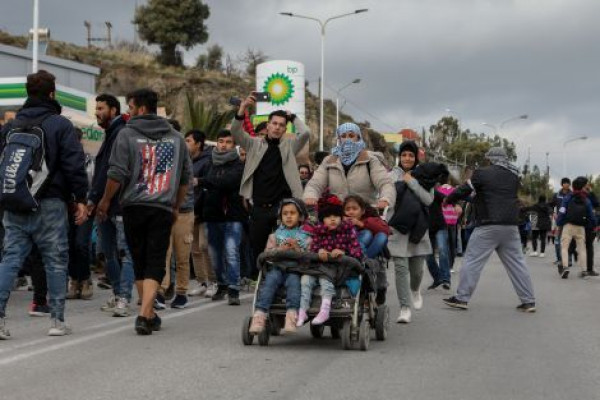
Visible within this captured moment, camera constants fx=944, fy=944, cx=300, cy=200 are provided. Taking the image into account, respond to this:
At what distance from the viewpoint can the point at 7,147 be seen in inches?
305

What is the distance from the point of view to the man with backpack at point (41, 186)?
7668 mm

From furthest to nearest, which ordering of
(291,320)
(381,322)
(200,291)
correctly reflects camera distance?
(200,291)
(381,322)
(291,320)

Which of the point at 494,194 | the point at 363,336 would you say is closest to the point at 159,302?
the point at 363,336

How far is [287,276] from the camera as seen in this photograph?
758 centimetres

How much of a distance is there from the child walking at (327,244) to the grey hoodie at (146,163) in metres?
1.40

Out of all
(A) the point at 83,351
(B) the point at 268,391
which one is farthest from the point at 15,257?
(B) the point at 268,391

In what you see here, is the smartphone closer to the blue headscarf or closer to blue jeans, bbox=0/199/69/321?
the blue headscarf

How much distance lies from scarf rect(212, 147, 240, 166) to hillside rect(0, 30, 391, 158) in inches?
1681

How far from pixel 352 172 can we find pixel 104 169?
2565 millimetres

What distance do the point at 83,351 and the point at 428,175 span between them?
180 inches

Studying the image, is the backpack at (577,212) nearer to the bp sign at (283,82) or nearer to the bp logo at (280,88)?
the bp sign at (283,82)

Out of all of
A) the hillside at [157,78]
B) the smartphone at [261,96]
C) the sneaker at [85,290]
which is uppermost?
the hillside at [157,78]

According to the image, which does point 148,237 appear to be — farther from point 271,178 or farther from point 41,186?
point 271,178

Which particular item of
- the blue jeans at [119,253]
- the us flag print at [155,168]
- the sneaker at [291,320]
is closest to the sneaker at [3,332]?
the us flag print at [155,168]
